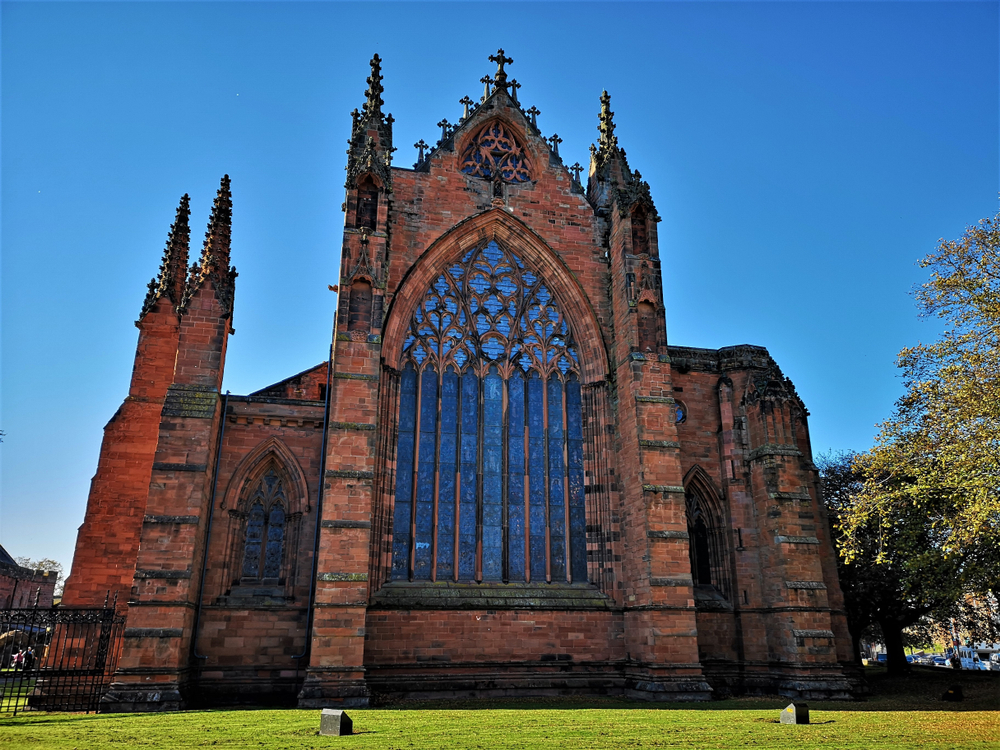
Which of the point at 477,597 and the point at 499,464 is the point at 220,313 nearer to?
the point at 499,464

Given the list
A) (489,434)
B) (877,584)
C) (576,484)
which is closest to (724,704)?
(576,484)

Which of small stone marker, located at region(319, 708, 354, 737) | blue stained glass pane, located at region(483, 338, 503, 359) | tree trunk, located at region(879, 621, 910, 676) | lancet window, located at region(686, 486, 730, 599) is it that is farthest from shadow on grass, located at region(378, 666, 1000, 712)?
tree trunk, located at region(879, 621, 910, 676)

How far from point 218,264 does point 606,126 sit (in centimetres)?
1289

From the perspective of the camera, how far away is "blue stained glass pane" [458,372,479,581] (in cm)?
1856

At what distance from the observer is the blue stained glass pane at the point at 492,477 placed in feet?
61.4

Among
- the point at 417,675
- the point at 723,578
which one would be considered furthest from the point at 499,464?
the point at 723,578

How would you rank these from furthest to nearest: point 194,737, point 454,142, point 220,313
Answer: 1. point 454,142
2. point 220,313
3. point 194,737

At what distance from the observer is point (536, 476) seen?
19641 millimetres

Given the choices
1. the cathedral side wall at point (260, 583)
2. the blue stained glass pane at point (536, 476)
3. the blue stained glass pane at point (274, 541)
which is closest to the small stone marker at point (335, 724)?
the cathedral side wall at point (260, 583)

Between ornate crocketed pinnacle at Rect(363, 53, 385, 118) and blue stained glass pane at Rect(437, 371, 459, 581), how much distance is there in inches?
314

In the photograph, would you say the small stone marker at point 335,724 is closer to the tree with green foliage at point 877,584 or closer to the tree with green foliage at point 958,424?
the tree with green foliage at point 958,424

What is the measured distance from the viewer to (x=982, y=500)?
513 inches

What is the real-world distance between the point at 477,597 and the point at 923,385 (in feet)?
36.6

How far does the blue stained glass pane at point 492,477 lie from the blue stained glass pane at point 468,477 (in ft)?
0.85
